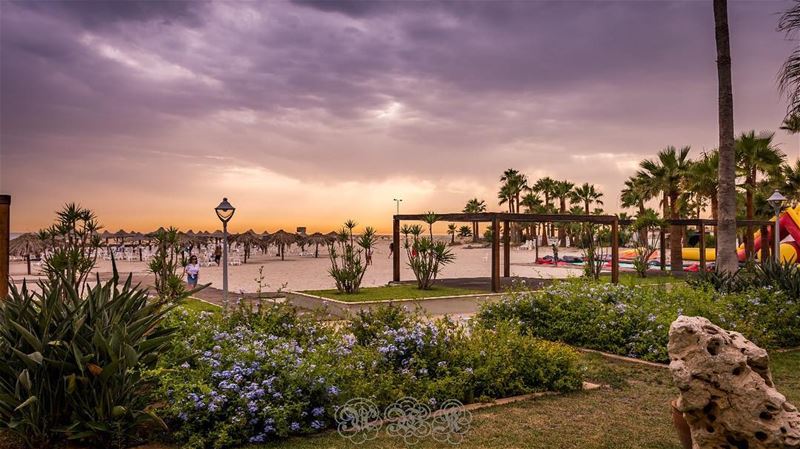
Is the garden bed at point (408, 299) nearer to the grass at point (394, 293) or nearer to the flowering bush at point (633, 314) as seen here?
the grass at point (394, 293)

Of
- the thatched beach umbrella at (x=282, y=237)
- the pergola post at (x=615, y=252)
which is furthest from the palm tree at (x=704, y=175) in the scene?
the thatched beach umbrella at (x=282, y=237)

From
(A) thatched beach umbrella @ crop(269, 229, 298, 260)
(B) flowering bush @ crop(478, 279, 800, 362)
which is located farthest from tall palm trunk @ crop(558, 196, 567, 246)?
(B) flowering bush @ crop(478, 279, 800, 362)

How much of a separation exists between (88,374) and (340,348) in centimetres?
240

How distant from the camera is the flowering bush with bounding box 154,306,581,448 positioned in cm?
507

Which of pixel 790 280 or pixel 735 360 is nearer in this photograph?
pixel 735 360

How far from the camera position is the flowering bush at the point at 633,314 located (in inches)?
351

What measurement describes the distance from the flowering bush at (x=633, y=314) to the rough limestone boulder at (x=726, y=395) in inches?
185

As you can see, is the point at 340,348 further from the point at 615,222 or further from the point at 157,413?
the point at 615,222

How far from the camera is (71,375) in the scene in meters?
4.48

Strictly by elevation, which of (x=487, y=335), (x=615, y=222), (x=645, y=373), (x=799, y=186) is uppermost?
(x=799, y=186)

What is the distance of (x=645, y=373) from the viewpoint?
7.75 meters

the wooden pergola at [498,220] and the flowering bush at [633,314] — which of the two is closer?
the flowering bush at [633,314]

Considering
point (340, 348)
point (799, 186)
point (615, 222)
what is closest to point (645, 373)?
→ point (340, 348)

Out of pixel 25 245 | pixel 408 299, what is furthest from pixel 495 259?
pixel 25 245
